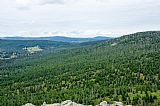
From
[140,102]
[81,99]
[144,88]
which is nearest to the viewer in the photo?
[140,102]

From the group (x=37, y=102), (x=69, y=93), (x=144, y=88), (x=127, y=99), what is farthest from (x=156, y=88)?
(x=37, y=102)

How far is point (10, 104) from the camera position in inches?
7352

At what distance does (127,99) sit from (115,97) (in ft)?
23.7

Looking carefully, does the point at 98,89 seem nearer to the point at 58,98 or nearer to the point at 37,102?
the point at 58,98

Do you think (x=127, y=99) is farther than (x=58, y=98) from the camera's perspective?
No

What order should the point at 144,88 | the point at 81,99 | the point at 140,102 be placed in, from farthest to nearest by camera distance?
1. the point at 144,88
2. the point at 81,99
3. the point at 140,102

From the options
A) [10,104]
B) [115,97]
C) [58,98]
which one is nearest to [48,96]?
[58,98]

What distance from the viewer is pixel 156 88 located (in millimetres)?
188000

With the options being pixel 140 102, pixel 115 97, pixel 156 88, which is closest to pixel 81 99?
pixel 115 97

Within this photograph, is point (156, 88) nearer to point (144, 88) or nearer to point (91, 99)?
point (144, 88)

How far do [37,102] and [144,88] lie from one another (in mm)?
62164

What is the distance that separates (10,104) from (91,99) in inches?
1835

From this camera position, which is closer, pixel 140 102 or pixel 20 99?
pixel 140 102

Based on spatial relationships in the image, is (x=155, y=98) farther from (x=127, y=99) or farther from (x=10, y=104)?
(x=10, y=104)
